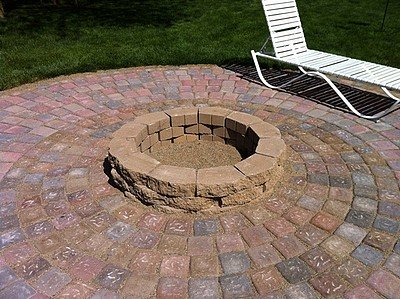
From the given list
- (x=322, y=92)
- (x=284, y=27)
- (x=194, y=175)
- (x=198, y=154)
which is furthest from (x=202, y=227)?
(x=284, y=27)

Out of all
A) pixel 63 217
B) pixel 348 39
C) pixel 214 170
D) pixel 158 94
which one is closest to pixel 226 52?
pixel 158 94

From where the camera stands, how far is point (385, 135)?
4430 millimetres

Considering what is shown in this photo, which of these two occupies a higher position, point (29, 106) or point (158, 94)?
point (29, 106)

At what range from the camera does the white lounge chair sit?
16.1 ft

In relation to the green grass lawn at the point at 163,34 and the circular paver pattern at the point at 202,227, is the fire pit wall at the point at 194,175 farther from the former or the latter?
the green grass lawn at the point at 163,34

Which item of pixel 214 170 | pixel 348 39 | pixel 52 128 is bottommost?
pixel 348 39

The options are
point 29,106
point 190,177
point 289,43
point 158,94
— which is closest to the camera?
point 190,177

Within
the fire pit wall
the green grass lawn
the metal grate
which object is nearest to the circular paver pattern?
the fire pit wall

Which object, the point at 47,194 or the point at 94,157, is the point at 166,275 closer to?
the point at 47,194

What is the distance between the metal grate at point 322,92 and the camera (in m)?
5.23

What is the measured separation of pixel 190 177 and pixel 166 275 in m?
0.80

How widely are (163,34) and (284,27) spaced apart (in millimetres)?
3042

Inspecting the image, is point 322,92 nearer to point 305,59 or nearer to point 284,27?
point 305,59

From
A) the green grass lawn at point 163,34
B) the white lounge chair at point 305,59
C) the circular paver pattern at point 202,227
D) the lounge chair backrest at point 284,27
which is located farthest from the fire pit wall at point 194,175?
Answer: the green grass lawn at point 163,34
